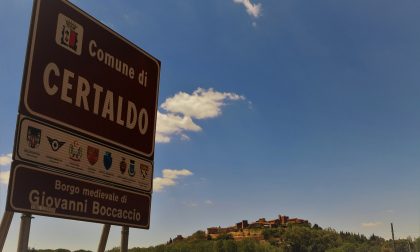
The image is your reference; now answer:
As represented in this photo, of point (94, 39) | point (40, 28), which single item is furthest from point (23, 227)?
point (94, 39)

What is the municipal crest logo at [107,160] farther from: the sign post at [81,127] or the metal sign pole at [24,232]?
the metal sign pole at [24,232]

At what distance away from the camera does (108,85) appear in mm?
5074

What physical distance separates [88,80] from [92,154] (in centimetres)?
80

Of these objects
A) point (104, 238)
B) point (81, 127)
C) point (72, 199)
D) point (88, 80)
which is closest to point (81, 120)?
point (81, 127)

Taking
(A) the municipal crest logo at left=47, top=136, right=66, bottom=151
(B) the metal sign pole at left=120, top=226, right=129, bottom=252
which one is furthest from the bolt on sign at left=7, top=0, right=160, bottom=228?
(B) the metal sign pole at left=120, top=226, right=129, bottom=252

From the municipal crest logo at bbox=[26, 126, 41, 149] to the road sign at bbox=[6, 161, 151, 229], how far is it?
0.20 m

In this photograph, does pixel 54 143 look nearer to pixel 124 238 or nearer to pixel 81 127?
pixel 81 127

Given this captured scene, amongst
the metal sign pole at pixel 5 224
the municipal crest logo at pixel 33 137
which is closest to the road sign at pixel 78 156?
the municipal crest logo at pixel 33 137

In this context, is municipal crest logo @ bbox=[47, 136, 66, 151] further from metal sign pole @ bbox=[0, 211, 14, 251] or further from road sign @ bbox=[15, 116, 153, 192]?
metal sign pole @ bbox=[0, 211, 14, 251]

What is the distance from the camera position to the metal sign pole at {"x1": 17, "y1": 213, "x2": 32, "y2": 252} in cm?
366

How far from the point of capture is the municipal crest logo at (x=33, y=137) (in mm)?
3854

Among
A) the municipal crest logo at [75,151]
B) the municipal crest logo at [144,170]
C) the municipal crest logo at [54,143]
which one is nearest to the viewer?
the municipal crest logo at [54,143]

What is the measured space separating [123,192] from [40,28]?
1977 millimetres

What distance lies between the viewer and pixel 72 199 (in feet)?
14.0
